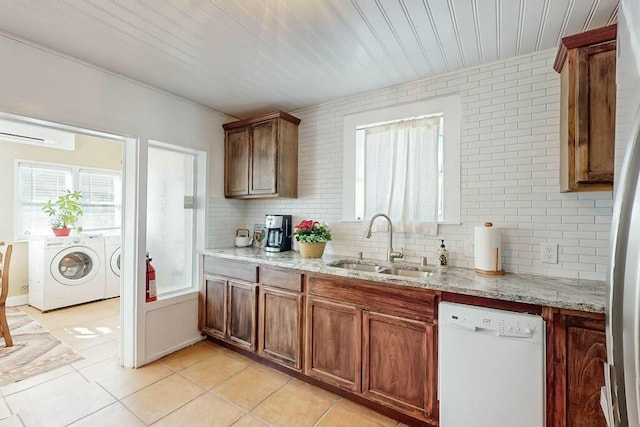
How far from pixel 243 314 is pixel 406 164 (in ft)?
6.56

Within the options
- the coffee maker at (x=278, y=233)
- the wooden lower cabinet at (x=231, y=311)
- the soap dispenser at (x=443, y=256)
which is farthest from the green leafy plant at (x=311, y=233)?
the soap dispenser at (x=443, y=256)

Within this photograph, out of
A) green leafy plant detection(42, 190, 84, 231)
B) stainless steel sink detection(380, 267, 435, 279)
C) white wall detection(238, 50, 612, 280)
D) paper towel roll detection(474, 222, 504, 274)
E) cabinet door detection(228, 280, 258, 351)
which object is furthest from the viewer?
green leafy plant detection(42, 190, 84, 231)

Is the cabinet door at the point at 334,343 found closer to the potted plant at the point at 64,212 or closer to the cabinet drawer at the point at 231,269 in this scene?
the cabinet drawer at the point at 231,269

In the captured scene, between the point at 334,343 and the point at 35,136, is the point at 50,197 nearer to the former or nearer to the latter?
the point at 35,136

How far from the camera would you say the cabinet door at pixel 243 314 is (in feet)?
8.52

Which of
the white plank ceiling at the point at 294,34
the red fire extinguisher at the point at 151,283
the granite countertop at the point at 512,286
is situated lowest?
the red fire extinguisher at the point at 151,283

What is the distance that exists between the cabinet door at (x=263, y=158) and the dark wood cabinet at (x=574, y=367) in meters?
2.36

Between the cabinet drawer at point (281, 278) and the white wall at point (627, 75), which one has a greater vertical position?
the white wall at point (627, 75)

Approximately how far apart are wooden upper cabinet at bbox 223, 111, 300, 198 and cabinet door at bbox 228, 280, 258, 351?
960 millimetres

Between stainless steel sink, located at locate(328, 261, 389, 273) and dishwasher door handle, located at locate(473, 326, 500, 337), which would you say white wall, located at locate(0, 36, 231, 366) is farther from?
dishwasher door handle, located at locate(473, 326, 500, 337)

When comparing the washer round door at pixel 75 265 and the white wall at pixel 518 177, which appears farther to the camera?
the washer round door at pixel 75 265

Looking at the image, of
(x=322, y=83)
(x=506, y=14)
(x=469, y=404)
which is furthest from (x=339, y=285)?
(x=506, y=14)

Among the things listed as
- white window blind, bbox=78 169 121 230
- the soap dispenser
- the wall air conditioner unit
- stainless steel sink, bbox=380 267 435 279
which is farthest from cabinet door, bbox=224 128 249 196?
white window blind, bbox=78 169 121 230

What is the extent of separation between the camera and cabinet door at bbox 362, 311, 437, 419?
176 cm
